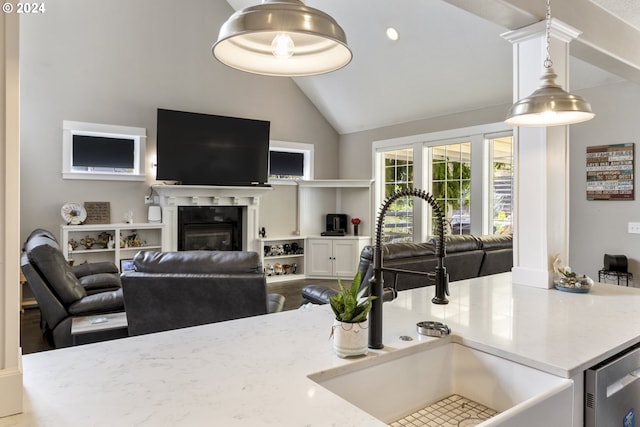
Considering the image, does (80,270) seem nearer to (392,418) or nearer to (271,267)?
(271,267)

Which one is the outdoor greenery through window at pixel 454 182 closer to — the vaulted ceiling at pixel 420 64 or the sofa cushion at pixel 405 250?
the vaulted ceiling at pixel 420 64

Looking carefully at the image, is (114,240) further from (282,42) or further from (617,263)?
(617,263)

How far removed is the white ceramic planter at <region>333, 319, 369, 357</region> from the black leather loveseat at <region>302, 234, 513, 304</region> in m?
1.58

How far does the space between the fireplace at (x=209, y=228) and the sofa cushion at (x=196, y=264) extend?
3696 mm

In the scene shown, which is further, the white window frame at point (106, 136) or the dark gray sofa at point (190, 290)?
the white window frame at point (106, 136)

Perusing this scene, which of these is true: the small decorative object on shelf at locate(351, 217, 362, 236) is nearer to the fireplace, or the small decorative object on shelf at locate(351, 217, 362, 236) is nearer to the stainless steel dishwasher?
the fireplace

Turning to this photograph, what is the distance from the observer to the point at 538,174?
246cm

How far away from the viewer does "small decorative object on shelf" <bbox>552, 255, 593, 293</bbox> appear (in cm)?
220

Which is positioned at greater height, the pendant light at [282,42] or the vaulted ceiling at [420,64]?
the vaulted ceiling at [420,64]

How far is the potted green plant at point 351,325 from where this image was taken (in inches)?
47.5

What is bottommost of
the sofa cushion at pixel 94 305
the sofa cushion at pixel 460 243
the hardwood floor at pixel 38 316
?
the hardwood floor at pixel 38 316

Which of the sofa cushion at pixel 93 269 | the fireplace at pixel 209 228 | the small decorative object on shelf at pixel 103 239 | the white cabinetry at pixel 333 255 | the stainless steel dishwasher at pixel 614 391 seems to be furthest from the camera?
the white cabinetry at pixel 333 255

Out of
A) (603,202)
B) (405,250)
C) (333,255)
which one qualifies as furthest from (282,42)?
(333,255)

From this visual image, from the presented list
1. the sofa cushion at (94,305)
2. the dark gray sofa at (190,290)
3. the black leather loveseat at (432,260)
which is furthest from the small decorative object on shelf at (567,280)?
the sofa cushion at (94,305)
